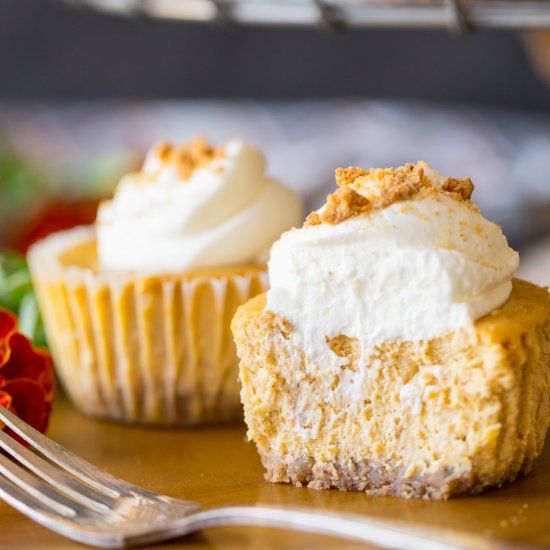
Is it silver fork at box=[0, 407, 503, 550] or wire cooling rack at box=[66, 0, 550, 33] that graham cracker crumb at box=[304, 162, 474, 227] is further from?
silver fork at box=[0, 407, 503, 550]

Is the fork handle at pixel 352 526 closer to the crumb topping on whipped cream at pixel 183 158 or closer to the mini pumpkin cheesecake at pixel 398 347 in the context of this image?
the mini pumpkin cheesecake at pixel 398 347

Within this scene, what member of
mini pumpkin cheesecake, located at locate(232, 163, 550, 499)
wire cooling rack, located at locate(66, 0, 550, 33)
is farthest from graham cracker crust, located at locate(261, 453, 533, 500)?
wire cooling rack, located at locate(66, 0, 550, 33)

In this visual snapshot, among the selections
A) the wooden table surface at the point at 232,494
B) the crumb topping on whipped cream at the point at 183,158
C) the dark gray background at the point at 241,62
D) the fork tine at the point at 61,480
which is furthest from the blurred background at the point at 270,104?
the fork tine at the point at 61,480

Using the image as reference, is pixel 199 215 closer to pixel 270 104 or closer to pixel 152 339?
pixel 152 339

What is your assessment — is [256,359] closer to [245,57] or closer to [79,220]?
[79,220]

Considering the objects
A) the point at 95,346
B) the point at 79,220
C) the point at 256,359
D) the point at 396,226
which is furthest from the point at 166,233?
the point at 79,220

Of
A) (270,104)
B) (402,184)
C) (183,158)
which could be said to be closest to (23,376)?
(183,158)

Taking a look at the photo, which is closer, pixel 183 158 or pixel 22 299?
pixel 183 158
